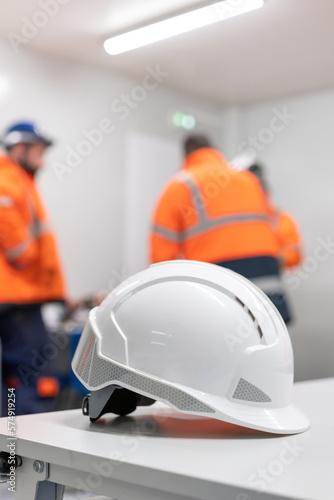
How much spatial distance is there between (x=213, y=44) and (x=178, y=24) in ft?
1.45

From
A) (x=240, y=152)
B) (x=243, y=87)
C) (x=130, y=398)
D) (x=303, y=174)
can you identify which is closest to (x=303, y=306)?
(x=303, y=174)

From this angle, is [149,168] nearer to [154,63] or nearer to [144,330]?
[154,63]

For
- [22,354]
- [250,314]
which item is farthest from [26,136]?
[250,314]

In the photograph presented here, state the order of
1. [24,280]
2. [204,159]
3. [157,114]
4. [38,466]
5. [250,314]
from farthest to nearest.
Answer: [157,114]
[24,280]
[204,159]
[250,314]
[38,466]

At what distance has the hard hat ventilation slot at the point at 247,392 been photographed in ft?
3.54

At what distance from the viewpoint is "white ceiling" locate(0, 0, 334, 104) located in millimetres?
3934

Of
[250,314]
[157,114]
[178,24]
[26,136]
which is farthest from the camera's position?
[157,114]

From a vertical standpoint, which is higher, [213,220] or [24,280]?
[213,220]

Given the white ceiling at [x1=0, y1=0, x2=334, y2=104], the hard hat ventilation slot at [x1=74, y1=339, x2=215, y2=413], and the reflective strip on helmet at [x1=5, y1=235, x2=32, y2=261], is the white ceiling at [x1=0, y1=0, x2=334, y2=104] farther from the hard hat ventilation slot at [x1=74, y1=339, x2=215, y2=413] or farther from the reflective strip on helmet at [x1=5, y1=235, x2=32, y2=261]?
the hard hat ventilation slot at [x1=74, y1=339, x2=215, y2=413]

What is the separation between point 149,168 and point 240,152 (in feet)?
3.45

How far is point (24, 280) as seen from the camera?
3488 mm

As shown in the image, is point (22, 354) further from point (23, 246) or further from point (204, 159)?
point (204, 159)

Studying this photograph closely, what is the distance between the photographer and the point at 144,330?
1112 millimetres

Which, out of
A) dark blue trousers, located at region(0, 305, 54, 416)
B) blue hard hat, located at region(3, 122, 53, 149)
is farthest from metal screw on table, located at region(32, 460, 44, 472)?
blue hard hat, located at region(3, 122, 53, 149)
